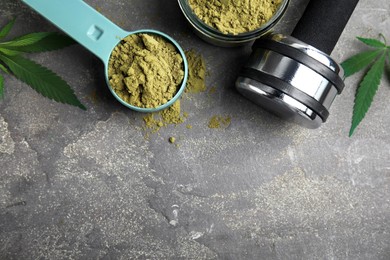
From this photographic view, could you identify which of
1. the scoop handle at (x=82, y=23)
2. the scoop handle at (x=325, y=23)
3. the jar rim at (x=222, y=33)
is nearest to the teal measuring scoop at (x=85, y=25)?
the scoop handle at (x=82, y=23)

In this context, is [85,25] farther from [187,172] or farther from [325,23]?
[325,23]

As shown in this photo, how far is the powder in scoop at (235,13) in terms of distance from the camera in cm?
90

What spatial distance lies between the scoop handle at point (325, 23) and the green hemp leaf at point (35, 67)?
490 mm

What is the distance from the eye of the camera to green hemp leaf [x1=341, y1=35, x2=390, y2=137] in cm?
99

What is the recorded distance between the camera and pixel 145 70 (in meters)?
0.89

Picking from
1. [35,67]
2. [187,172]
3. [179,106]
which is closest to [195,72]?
[179,106]

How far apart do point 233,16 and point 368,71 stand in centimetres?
34

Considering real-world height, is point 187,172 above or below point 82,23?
below

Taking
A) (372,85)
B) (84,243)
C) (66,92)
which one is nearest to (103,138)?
(66,92)

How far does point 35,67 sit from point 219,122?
0.41 metres

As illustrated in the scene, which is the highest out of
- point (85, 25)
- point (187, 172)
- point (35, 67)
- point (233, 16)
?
point (233, 16)

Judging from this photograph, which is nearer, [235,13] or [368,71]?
[235,13]

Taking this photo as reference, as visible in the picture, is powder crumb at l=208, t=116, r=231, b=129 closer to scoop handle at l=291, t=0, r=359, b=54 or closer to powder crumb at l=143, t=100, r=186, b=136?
powder crumb at l=143, t=100, r=186, b=136

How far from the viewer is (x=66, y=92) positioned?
95 cm
